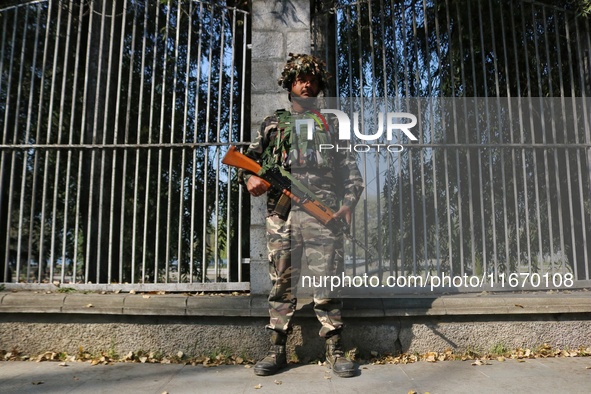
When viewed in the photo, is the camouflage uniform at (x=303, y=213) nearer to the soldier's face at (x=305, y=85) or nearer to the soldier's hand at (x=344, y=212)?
the soldier's hand at (x=344, y=212)

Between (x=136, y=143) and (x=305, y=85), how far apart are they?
5.23 ft

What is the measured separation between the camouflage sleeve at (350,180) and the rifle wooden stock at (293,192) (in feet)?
0.53

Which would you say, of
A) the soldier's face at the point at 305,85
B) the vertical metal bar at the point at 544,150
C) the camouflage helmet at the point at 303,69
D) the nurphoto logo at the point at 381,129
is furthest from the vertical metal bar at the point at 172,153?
the vertical metal bar at the point at 544,150

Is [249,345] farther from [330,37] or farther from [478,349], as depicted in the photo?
[330,37]

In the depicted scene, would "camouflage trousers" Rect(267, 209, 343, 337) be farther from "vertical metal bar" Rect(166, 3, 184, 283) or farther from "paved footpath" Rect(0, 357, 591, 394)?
"vertical metal bar" Rect(166, 3, 184, 283)

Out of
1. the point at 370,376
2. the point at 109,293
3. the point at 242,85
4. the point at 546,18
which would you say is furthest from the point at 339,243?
the point at 546,18

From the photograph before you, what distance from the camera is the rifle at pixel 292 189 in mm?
3369

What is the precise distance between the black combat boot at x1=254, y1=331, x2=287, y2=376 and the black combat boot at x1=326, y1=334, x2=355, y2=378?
308 mm

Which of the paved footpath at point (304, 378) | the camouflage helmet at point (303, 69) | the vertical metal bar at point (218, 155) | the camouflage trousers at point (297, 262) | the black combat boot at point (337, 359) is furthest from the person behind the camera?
the vertical metal bar at point (218, 155)

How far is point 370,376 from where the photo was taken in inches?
125

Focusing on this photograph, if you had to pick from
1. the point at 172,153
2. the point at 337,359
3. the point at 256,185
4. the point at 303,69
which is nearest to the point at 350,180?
the point at 256,185

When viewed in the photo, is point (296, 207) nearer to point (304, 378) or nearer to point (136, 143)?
point (304, 378)

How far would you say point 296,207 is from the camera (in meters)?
3.40

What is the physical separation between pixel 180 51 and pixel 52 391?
9.06 feet
